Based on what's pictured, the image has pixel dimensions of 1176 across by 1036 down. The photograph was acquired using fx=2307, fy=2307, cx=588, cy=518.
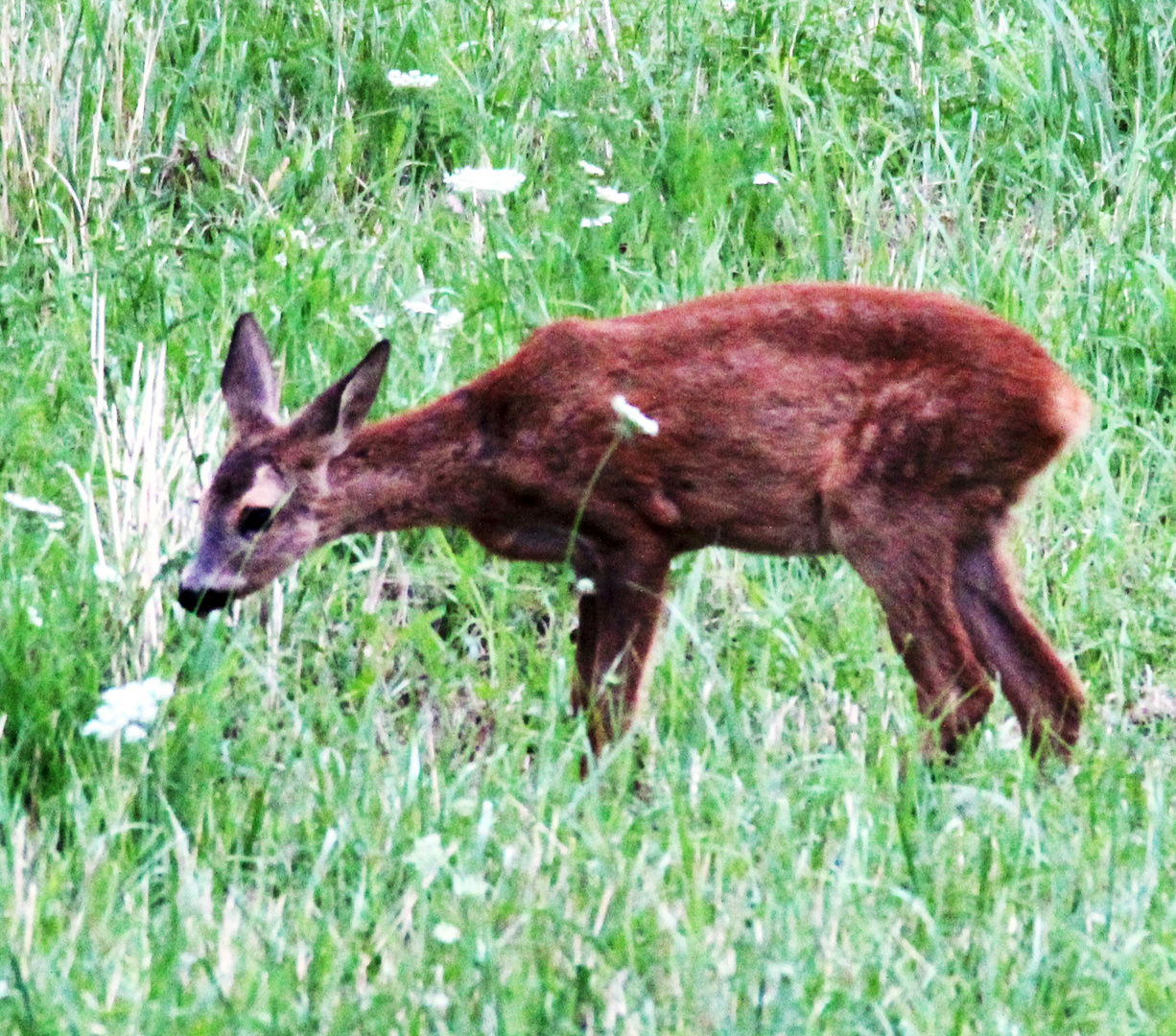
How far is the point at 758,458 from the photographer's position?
5961 mm

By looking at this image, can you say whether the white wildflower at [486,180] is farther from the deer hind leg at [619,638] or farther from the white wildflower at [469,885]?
the white wildflower at [469,885]

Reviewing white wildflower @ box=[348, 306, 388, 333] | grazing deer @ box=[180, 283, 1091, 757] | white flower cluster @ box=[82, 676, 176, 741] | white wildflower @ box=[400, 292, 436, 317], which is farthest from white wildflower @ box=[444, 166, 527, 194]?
white flower cluster @ box=[82, 676, 176, 741]

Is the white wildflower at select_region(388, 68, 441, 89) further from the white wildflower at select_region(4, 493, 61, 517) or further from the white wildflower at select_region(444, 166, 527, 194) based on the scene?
the white wildflower at select_region(4, 493, 61, 517)

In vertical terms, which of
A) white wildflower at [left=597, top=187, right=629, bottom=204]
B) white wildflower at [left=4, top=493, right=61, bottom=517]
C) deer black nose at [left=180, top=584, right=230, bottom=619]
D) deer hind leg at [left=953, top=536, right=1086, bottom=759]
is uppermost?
white wildflower at [left=597, top=187, right=629, bottom=204]

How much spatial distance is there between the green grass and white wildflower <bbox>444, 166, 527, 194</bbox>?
244 millimetres

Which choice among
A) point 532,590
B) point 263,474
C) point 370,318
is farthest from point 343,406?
point 370,318

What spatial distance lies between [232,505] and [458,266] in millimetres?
2182

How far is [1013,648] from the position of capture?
19.8ft

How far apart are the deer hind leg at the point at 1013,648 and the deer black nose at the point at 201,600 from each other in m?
1.89

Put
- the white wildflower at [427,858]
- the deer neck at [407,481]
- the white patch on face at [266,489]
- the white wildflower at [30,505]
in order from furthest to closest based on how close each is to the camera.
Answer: the deer neck at [407,481] < the white patch on face at [266,489] < the white wildflower at [30,505] < the white wildflower at [427,858]

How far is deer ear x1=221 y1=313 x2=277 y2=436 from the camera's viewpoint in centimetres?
612

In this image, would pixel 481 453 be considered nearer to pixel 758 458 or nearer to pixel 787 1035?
pixel 758 458

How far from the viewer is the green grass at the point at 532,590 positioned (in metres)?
4.19

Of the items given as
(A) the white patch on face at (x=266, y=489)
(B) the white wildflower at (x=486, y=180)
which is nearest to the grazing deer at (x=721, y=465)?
(A) the white patch on face at (x=266, y=489)
